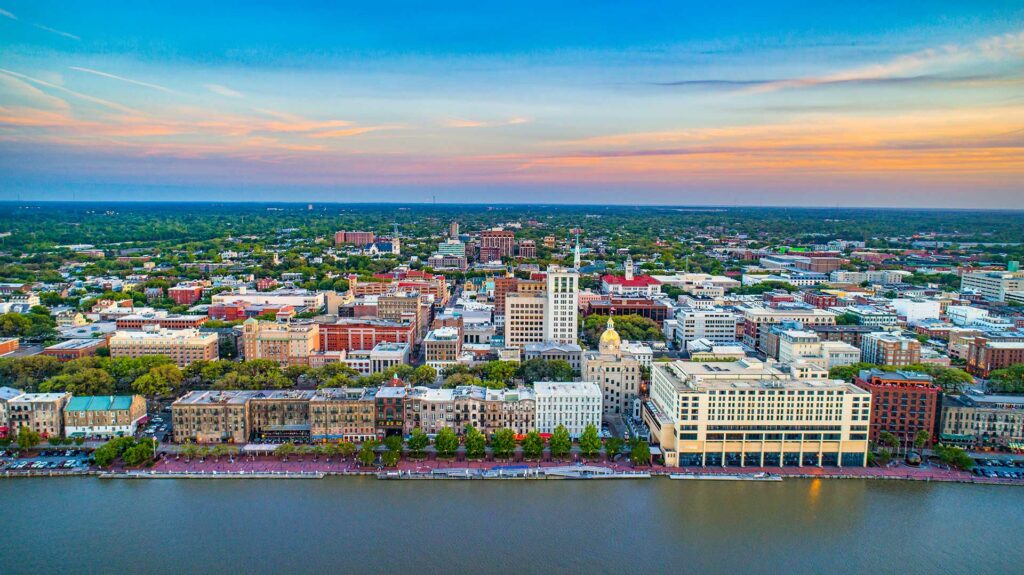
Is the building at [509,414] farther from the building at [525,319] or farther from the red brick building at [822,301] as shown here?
the red brick building at [822,301]

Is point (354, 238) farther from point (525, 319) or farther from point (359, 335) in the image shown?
point (525, 319)

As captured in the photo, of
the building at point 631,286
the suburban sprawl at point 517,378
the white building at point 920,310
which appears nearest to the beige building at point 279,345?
the suburban sprawl at point 517,378

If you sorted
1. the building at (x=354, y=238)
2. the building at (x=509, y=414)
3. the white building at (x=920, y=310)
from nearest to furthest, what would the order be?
the building at (x=509, y=414) < the white building at (x=920, y=310) < the building at (x=354, y=238)

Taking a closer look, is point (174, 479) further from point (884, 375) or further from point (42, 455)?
point (884, 375)

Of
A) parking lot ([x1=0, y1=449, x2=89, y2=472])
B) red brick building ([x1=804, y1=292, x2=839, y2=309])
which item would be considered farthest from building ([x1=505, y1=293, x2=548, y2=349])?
red brick building ([x1=804, y1=292, x2=839, y2=309])

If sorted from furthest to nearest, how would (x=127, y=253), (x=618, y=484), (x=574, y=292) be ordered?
(x=127, y=253), (x=574, y=292), (x=618, y=484)

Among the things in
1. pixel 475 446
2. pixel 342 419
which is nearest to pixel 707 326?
pixel 475 446

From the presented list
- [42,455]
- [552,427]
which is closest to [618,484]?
[552,427]
